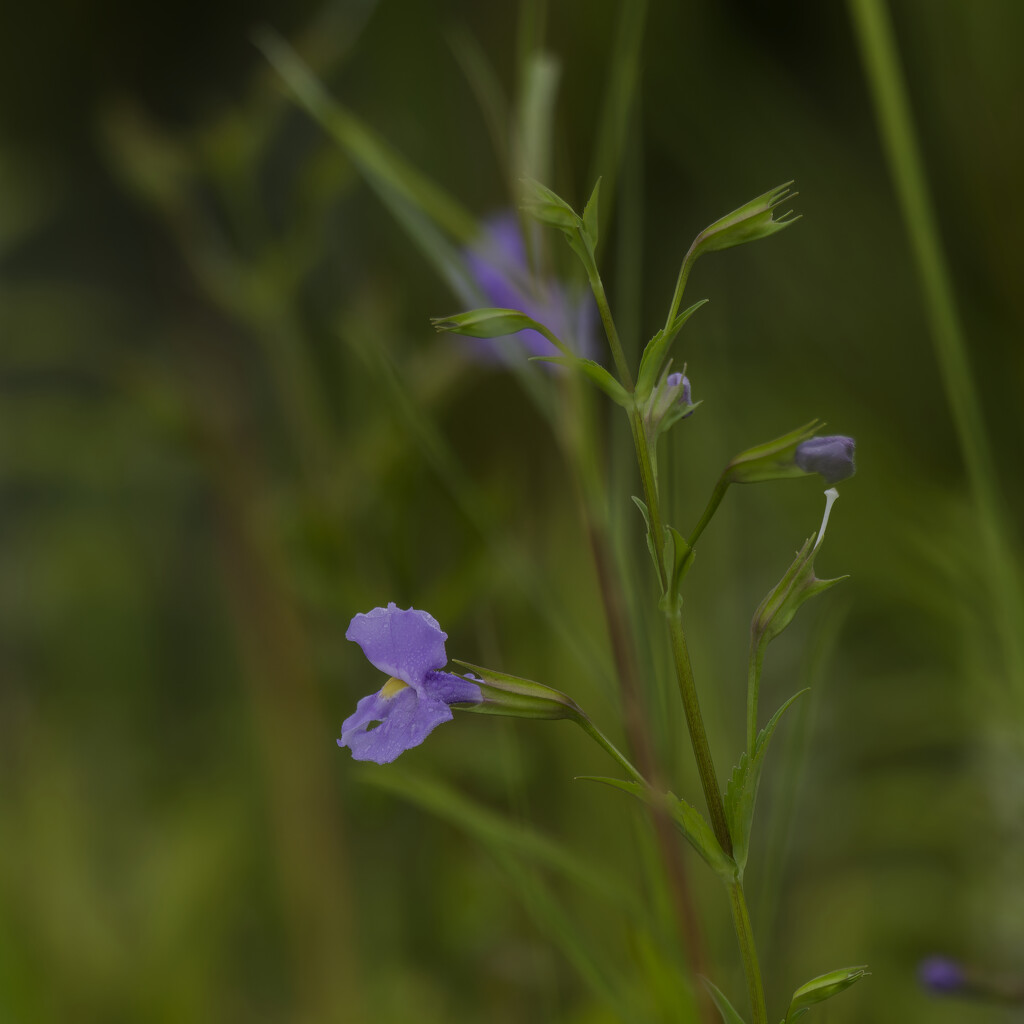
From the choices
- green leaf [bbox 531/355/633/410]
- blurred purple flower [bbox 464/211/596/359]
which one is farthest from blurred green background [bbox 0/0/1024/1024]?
green leaf [bbox 531/355/633/410]

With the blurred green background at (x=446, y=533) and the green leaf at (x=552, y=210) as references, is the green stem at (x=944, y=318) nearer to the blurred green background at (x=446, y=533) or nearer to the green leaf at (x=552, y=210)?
the blurred green background at (x=446, y=533)

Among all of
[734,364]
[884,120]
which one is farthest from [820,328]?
[884,120]

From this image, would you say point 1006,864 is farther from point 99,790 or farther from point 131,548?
point 131,548

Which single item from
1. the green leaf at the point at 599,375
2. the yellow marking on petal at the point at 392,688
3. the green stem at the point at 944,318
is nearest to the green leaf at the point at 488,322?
the green leaf at the point at 599,375

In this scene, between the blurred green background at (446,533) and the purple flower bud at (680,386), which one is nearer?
the purple flower bud at (680,386)

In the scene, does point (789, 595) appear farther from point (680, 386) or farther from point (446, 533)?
point (446, 533)

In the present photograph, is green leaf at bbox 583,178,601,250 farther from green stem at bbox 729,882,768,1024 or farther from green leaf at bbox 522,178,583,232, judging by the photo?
green stem at bbox 729,882,768,1024
